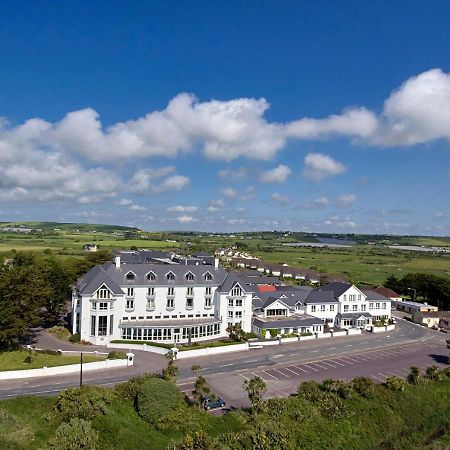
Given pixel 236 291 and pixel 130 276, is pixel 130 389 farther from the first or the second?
pixel 236 291

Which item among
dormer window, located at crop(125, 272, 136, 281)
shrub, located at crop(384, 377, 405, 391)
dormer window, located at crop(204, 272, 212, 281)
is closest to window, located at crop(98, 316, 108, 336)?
dormer window, located at crop(125, 272, 136, 281)

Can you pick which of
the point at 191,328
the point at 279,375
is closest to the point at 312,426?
the point at 279,375

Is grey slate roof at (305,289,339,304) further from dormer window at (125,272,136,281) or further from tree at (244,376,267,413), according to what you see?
tree at (244,376,267,413)

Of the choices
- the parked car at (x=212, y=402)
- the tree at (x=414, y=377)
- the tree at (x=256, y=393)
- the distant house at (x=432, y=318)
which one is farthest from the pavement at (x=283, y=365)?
the distant house at (x=432, y=318)

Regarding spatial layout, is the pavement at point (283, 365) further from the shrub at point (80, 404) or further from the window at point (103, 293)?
the window at point (103, 293)

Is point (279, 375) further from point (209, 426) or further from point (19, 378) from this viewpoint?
point (19, 378)

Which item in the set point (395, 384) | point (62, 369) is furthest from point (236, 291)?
point (62, 369)
